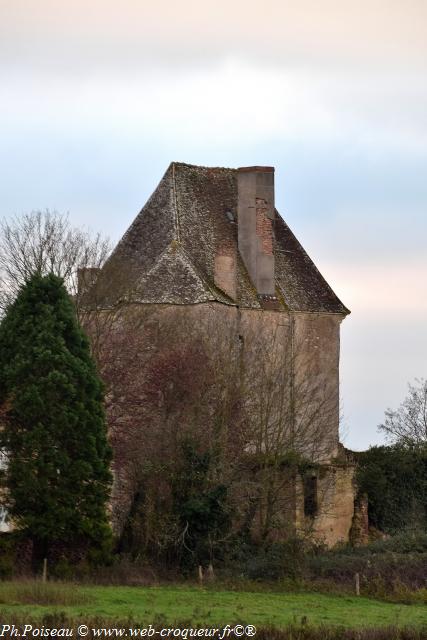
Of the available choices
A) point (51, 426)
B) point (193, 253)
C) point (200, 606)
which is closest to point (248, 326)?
point (193, 253)

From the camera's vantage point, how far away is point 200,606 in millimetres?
29094

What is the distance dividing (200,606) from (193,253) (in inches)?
763

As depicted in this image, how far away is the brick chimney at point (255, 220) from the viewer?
48781mm

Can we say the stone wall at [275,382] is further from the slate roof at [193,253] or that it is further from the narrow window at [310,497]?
the slate roof at [193,253]

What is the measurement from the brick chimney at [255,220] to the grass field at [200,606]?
17.0 m

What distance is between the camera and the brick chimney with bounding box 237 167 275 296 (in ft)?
160

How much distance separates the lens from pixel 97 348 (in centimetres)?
4209

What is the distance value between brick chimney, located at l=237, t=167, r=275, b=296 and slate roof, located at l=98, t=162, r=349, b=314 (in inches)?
13.2

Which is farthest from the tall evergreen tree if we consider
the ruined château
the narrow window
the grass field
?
the narrow window

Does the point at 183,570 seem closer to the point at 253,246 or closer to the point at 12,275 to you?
the point at 12,275

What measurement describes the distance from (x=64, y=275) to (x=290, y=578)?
11631 mm

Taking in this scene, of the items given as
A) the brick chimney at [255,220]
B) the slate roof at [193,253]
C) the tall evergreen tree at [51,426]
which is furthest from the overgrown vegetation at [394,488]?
the tall evergreen tree at [51,426]

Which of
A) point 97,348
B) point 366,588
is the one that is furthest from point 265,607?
point 97,348

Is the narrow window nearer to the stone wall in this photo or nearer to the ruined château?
the ruined château
